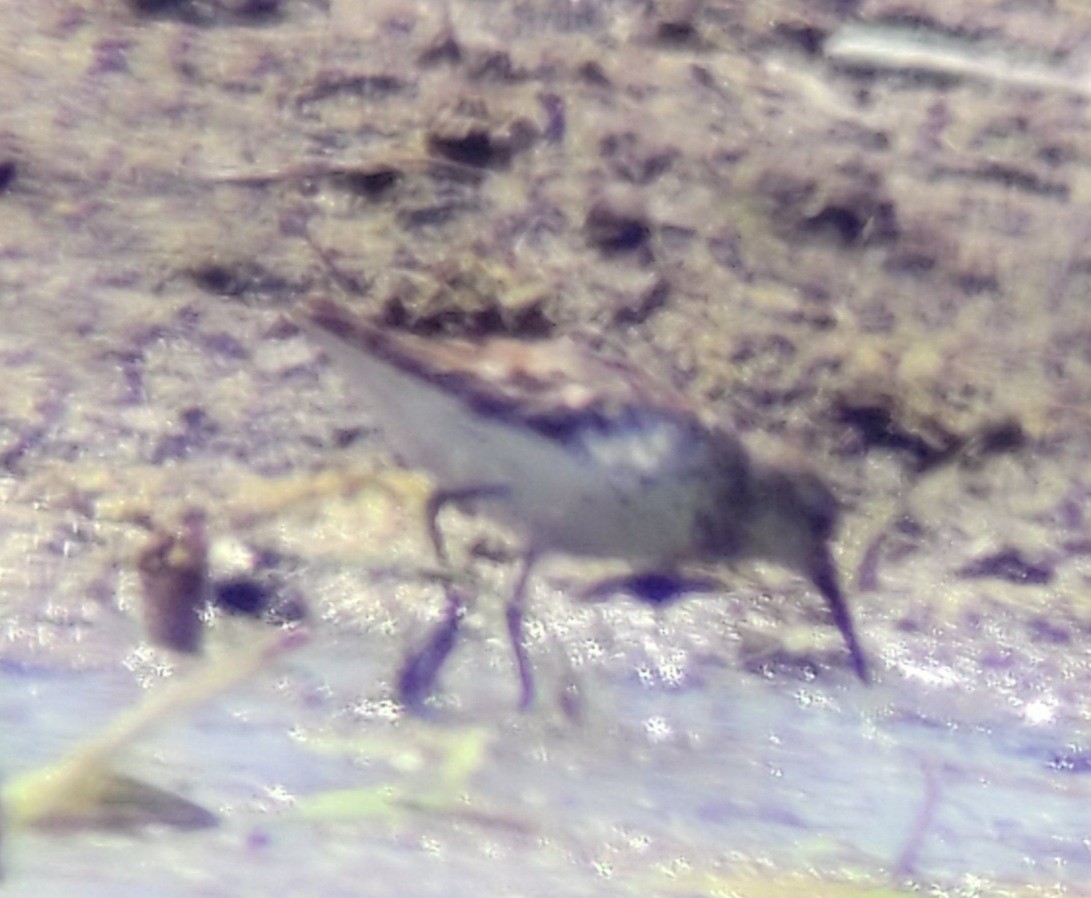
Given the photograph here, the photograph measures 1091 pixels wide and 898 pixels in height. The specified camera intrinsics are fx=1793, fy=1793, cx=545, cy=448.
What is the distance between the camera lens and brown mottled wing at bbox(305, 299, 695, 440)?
2.85 meters

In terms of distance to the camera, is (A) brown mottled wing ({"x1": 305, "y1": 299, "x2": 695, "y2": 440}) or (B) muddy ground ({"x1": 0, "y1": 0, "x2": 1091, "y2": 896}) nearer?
(A) brown mottled wing ({"x1": 305, "y1": 299, "x2": 695, "y2": 440})

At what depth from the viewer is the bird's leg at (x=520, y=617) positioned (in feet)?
9.82

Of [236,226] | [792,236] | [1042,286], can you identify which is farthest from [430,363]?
[1042,286]

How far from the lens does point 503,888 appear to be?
8.63 feet

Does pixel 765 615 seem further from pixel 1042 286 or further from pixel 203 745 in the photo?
pixel 203 745

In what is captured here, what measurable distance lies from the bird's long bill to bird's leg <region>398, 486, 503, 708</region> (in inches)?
22.1

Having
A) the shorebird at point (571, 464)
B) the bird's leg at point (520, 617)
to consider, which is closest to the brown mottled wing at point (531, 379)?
the shorebird at point (571, 464)

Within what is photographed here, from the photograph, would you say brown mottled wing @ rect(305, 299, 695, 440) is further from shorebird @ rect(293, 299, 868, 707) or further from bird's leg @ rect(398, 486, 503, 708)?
bird's leg @ rect(398, 486, 503, 708)

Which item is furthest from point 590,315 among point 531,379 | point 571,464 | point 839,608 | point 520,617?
point 839,608

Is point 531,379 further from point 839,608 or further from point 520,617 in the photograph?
point 839,608

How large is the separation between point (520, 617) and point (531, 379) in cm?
42

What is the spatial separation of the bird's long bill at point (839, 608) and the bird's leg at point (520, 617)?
483mm

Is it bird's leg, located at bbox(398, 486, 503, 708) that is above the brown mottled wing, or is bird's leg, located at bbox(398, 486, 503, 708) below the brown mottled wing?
→ below

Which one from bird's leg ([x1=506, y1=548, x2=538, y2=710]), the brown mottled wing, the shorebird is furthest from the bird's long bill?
bird's leg ([x1=506, y1=548, x2=538, y2=710])
